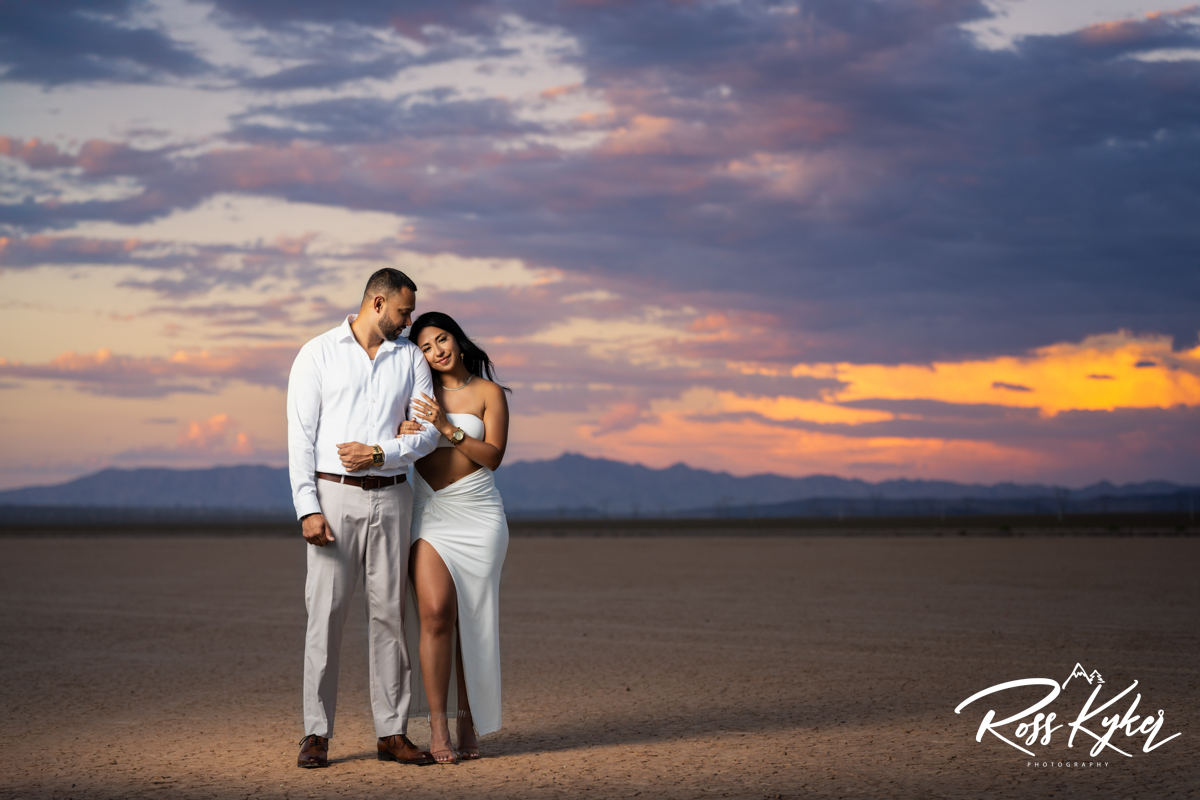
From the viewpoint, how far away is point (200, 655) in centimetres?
1120

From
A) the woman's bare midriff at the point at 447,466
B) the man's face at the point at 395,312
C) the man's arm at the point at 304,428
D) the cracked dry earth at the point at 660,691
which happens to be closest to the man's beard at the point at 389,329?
the man's face at the point at 395,312

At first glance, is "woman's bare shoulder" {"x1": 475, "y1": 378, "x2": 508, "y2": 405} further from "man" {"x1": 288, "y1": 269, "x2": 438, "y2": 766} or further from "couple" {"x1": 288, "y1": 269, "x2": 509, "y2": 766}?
"man" {"x1": 288, "y1": 269, "x2": 438, "y2": 766}

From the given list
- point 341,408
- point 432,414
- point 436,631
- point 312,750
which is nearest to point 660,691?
point 436,631

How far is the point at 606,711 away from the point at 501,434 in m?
2.52

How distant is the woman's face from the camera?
6316mm

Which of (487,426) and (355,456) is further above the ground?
(487,426)

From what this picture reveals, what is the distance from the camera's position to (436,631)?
20.2 ft

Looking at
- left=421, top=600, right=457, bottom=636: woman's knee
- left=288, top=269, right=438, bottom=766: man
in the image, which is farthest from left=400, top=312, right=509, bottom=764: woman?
left=288, top=269, right=438, bottom=766: man

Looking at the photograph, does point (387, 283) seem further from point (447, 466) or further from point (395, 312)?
point (447, 466)

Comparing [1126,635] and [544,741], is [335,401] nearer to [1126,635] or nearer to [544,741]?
[544,741]

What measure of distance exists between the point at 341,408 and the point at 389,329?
0.50 metres

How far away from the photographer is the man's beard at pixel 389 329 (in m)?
6.02

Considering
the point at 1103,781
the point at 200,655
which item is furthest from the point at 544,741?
the point at 200,655

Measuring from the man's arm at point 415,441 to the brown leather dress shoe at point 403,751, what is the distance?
1521mm
